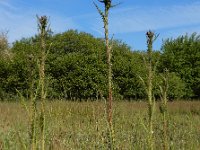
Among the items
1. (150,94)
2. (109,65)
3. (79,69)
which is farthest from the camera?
(79,69)

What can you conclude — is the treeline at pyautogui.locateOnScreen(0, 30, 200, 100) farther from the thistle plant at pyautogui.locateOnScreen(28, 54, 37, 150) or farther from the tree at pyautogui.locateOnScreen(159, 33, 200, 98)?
the thistle plant at pyautogui.locateOnScreen(28, 54, 37, 150)

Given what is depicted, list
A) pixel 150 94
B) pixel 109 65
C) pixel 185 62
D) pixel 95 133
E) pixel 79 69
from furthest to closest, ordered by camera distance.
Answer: pixel 185 62 < pixel 79 69 < pixel 95 133 < pixel 109 65 < pixel 150 94

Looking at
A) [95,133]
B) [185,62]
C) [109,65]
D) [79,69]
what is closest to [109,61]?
[109,65]

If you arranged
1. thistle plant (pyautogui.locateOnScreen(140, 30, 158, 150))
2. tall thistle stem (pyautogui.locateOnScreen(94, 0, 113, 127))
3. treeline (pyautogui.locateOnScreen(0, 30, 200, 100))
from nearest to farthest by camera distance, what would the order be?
thistle plant (pyautogui.locateOnScreen(140, 30, 158, 150)), tall thistle stem (pyautogui.locateOnScreen(94, 0, 113, 127)), treeline (pyautogui.locateOnScreen(0, 30, 200, 100))

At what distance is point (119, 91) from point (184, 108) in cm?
466

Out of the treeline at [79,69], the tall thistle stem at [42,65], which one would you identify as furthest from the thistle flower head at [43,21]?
the treeline at [79,69]

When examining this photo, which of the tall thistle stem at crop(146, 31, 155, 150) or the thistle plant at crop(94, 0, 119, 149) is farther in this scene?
the thistle plant at crop(94, 0, 119, 149)

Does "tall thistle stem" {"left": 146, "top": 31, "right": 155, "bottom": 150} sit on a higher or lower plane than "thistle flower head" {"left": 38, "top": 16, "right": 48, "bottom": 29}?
lower

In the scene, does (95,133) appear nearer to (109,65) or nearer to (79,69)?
(109,65)

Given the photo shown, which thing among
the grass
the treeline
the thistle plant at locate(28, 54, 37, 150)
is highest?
the treeline

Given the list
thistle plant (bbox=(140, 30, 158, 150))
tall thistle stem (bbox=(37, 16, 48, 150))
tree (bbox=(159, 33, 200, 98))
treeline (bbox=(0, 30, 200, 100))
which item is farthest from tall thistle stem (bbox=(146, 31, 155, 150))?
tree (bbox=(159, 33, 200, 98))

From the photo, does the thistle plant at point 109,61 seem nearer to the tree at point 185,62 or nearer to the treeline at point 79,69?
the treeline at point 79,69

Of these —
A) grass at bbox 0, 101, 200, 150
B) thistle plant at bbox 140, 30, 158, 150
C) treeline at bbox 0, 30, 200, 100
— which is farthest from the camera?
treeline at bbox 0, 30, 200, 100

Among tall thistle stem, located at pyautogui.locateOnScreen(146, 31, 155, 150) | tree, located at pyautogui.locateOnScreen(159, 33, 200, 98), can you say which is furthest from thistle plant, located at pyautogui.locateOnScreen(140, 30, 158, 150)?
tree, located at pyautogui.locateOnScreen(159, 33, 200, 98)
